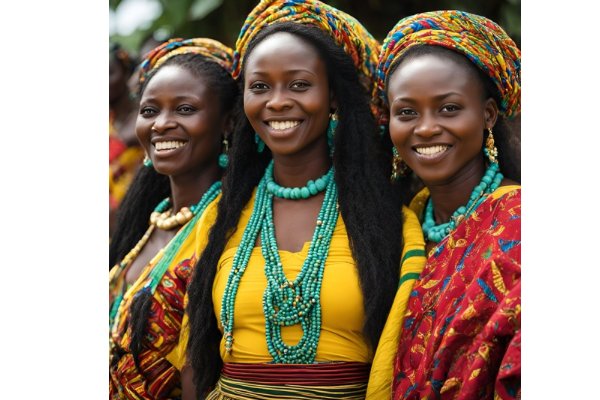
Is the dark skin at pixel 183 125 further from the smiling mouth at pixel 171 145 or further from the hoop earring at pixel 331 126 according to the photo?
the hoop earring at pixel 331 126

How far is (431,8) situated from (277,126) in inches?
109

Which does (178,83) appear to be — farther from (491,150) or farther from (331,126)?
(491,150)

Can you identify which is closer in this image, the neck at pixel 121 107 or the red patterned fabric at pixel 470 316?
the red patterned fabric at pixel 470 316

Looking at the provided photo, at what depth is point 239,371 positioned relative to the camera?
2939 mm

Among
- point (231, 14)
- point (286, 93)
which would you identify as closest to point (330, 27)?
point (286, 93)

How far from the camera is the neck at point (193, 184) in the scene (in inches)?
140

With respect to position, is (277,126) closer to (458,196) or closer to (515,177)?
(458,196)

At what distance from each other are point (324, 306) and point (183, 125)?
1.18 m

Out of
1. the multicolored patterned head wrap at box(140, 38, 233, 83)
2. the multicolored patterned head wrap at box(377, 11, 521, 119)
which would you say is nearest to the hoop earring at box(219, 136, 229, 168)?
the multicolored patterned head wrap at box(140, 38, 233, 83)

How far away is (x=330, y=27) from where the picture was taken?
3.10m

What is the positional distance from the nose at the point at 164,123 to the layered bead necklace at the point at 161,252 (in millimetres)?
371

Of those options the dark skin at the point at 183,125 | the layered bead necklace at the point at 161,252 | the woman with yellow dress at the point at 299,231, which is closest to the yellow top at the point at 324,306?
the woman with yellow dress at the point at 299,231

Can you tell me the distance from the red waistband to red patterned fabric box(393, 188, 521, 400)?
244mm

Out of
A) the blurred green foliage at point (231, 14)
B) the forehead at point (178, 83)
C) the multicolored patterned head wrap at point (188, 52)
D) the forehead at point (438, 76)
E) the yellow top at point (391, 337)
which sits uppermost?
the blurred green foliage at point (231, 14)
